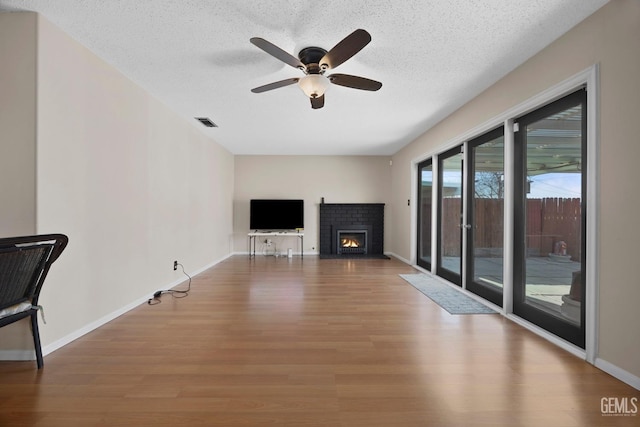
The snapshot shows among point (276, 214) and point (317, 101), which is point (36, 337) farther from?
point (276, 214)

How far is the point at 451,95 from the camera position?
3283 mm

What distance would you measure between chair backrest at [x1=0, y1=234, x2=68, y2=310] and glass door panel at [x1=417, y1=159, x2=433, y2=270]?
4.74 metres

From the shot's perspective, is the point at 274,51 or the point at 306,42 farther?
the point at 306,42

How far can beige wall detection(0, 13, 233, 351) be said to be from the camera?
2033 mm

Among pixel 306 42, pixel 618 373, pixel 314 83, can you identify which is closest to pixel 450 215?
pixel 618 373

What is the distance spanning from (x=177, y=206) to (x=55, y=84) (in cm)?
205

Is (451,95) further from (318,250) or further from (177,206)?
(318,250)

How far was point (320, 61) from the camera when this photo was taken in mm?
2262

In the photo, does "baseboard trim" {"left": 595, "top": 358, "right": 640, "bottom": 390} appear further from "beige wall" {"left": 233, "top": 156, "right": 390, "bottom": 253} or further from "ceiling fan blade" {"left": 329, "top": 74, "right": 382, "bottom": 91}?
"beige wall" {"left": 233, "top": 156, "right": 390, "bottom": 253}

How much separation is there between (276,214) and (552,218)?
17.3 ft

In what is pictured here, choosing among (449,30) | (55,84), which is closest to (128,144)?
(55,84)

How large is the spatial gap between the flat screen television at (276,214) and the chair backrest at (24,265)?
4.83m

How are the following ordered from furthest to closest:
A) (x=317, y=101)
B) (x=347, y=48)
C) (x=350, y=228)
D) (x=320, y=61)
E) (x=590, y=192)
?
1. (x=350, y=228)
2. (x=317, y=101)
3. (x=320, y=61)
4. (x=347, y=48)
5. (x=590, y=192)

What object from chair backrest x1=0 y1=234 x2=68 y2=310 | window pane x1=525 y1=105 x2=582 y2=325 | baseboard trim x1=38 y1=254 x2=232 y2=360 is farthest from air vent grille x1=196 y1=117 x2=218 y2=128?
window pane x1=525 y1=105 x2=582 y2=325
